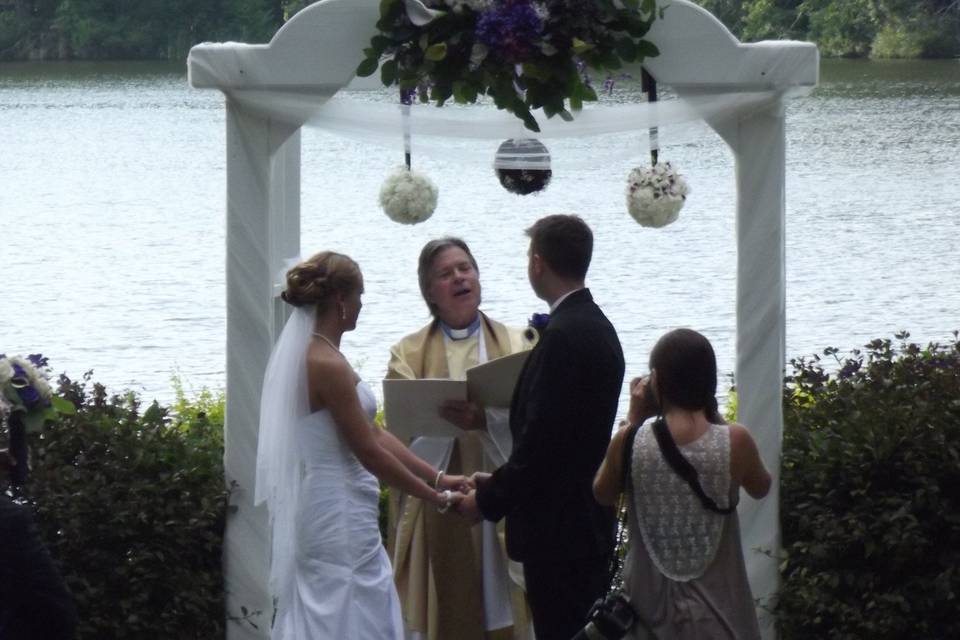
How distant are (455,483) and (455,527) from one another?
0.44 m

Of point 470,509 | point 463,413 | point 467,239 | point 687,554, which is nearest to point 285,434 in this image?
point 470,509

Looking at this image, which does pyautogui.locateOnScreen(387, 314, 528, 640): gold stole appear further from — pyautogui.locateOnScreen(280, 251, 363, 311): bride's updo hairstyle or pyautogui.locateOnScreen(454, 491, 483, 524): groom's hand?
pyautogui.locateOnScreen(280, 251, 363, 311): bride's updo hairstyle

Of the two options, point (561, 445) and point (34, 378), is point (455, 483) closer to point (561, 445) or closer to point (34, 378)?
point (561, 445)

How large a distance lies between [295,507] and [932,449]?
2.17 m

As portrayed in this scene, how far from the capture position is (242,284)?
228 inches

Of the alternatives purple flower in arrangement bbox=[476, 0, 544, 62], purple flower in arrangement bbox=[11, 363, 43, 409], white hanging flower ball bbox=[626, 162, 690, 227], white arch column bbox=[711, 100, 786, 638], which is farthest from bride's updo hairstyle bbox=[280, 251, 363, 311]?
white arch column bbox=[711, 100, 786, 638]

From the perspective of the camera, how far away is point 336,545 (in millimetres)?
4988

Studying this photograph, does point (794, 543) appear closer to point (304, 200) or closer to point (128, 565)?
point (128, 565)

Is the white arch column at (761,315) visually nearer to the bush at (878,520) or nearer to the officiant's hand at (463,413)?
the bush at (878,520)

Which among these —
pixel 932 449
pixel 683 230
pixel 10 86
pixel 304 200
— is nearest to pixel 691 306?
pixel 683 230

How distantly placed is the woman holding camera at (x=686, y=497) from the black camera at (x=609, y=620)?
0.05 m

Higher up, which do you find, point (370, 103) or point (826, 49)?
point (826, 49)

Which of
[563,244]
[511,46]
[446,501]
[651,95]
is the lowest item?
[446,501]

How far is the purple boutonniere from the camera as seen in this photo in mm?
5465
